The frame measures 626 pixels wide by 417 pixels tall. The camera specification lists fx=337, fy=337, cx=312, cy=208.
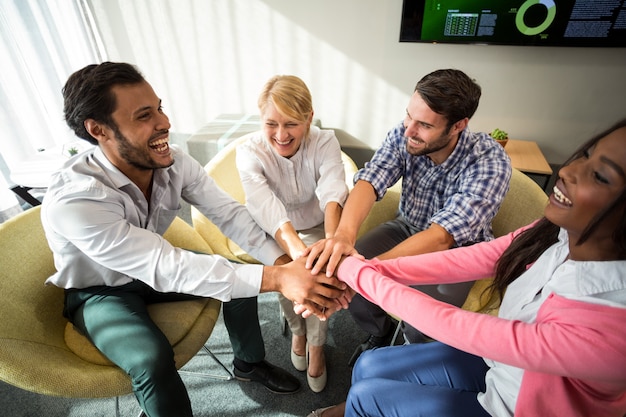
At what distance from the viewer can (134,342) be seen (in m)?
1.13

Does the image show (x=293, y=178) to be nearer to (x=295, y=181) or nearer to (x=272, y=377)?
(x=295, y=181)

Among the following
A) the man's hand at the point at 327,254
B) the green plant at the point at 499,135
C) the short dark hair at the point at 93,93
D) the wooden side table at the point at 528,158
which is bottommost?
the wooden side table at the point at 528,158

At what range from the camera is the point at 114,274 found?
4.20ft

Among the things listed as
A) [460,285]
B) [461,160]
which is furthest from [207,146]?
[460,285]

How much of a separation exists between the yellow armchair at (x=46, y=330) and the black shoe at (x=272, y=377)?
436 mm

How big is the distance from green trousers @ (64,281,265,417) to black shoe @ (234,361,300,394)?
0.44 meters

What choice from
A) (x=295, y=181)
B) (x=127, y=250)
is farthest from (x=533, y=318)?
(x=127, y=250)

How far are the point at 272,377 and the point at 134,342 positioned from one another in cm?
72

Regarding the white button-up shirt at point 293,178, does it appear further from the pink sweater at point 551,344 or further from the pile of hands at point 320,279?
the pink sweater at point 551,344

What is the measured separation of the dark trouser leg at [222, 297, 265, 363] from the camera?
148 centimetres

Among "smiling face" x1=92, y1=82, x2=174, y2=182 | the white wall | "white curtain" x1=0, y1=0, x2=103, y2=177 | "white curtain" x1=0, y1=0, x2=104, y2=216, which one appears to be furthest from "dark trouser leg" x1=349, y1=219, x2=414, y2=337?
"white curtain" x1=0, y1=0, x2=103, y2=177

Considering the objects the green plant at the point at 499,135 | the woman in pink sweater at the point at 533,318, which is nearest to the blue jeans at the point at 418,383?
the woman in pink sweater at the point at 533,318

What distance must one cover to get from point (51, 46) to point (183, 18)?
3.31ft

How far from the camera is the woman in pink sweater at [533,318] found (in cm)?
72
